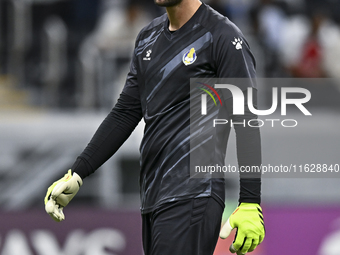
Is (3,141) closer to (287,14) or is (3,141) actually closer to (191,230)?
(287,14)

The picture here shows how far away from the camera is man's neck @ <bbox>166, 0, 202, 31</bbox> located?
301cm

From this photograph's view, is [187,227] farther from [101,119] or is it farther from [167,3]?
[101,119]

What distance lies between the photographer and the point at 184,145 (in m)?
2.92

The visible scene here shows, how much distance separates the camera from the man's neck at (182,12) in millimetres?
3006

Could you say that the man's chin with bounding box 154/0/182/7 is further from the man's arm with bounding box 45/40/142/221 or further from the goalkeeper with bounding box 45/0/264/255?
the man's arm with bounding box 45/40/142/221

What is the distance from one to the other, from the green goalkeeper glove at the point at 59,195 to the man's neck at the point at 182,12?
93 cm

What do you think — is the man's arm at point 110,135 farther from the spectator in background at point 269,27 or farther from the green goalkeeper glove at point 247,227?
the spectator in background at point 269,27

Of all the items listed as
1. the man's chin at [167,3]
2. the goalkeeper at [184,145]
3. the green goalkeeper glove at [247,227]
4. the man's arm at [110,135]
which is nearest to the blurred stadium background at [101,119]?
the man's arm at [110,135]

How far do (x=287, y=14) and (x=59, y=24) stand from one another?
3410 millimetres

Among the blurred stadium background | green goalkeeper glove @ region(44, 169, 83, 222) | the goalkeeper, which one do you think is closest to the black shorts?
the goalkeeper

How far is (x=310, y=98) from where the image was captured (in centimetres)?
775

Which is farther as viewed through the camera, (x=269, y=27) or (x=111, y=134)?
(x=269, y=27)

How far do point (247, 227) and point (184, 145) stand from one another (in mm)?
488

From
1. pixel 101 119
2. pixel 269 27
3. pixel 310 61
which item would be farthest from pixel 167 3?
pixel 269 27
